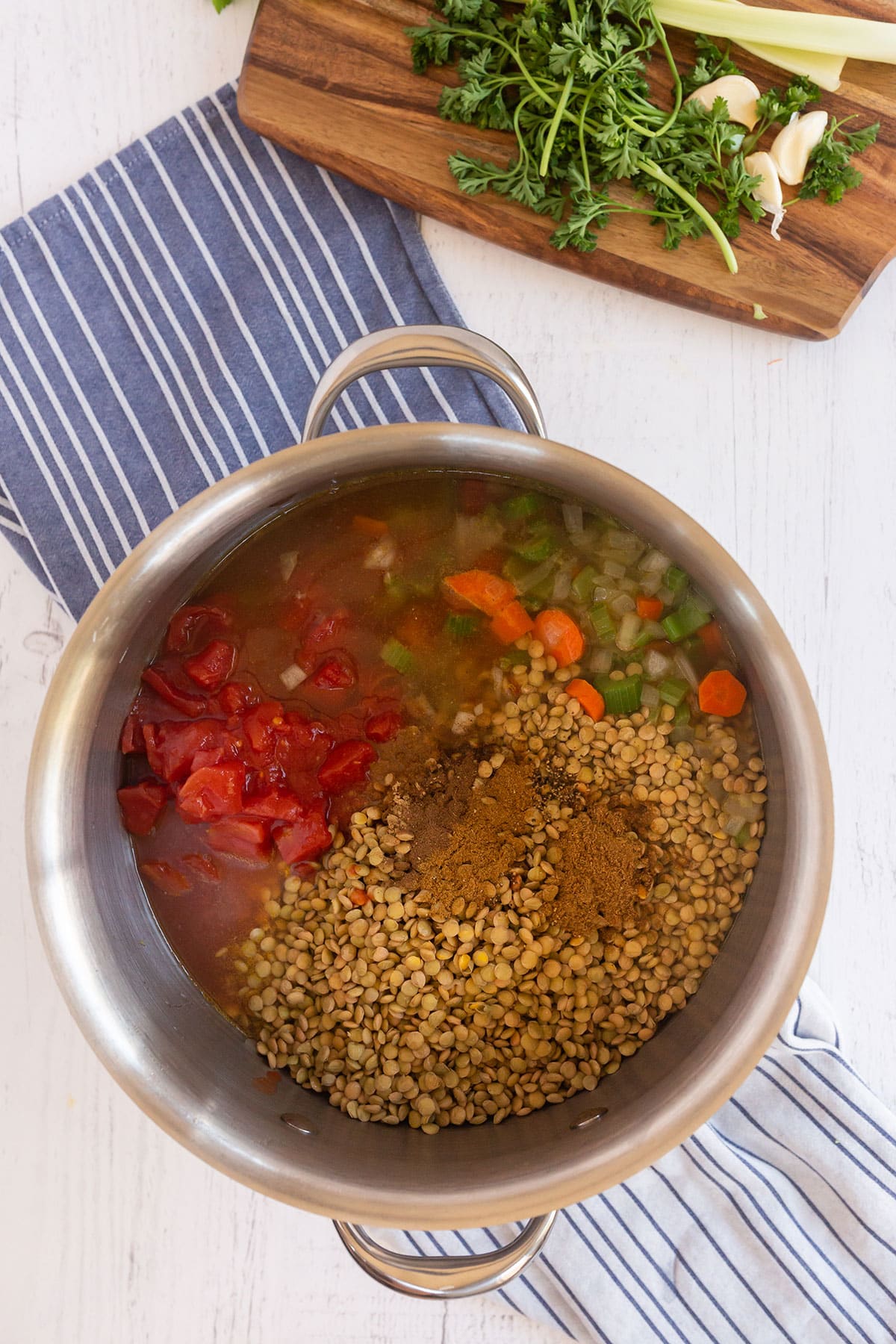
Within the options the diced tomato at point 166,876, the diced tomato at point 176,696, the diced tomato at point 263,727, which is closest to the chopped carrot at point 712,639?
the diced tomato at point 263,727

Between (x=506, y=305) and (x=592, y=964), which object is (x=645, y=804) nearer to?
(x=592, y=964)

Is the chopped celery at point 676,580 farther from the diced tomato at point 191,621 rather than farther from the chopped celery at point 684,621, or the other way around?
the diced tomato at point 191,621

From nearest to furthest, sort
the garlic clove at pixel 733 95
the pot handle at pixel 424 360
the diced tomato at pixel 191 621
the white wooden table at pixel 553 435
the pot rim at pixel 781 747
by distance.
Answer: the pot rim at pixel 781 747 → the pot handle at pixel 424 360 → the diced tomato at pixel 191 621 → the garlic clove at pixel 733 95 → the white wooden table at pixel 553 435

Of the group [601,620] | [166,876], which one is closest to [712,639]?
[601,620]

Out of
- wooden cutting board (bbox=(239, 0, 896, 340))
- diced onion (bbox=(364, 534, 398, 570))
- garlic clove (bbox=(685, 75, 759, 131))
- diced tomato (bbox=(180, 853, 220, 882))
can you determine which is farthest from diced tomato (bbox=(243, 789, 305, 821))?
garlic clove (bbox=(685, 75, 759, 131))

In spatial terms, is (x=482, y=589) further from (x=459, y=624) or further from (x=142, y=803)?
(x=142, y=803)

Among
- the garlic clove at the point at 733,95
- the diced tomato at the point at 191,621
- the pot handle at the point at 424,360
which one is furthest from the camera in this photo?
the garlic clove at the point at 733,95

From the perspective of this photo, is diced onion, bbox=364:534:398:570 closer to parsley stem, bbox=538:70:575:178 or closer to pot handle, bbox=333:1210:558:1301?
parsley stem, bbox=538:70:575:178
